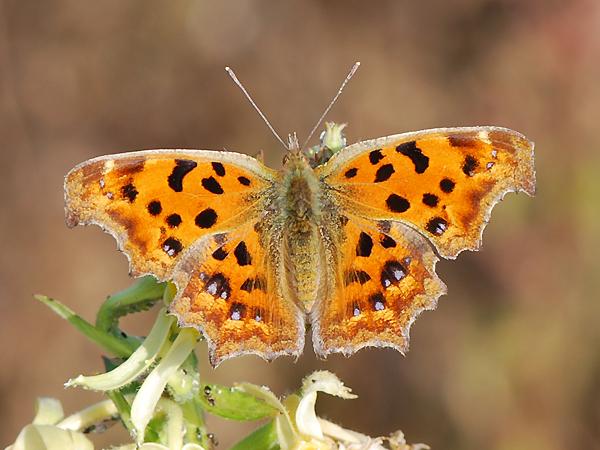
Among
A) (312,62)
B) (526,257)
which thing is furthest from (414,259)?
(312,62)

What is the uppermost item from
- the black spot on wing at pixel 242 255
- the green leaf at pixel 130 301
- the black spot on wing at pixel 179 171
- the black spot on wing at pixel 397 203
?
the black spot on wing at pixel 397 203

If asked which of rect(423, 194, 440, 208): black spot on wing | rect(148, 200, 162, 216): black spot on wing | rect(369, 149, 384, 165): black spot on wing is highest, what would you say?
rect(369, 149, 384, 165): black spot on wing

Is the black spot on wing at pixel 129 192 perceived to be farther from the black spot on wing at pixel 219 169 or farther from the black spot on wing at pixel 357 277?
the black spot on wing at pixel 357 277

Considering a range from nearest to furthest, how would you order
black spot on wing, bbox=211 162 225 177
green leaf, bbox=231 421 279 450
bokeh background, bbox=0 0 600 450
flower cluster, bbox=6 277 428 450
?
1. flower cluster, bbox=6 277 428 450
2. green leaf, bbox=231 421 279 450
3. black spot on wing, bbox=211 162 225 177
4. bokeh background, bbox=0 0 600 450

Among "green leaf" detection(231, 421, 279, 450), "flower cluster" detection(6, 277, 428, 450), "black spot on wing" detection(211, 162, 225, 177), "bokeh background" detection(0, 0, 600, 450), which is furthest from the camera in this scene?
"bokeh background" detection(0, 0, 600, 450)

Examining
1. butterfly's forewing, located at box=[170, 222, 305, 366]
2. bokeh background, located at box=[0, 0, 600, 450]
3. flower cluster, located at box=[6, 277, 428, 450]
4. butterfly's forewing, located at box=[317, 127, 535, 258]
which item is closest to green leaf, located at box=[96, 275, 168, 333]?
flower cluster, located at box=[6, 277, 428, 450]

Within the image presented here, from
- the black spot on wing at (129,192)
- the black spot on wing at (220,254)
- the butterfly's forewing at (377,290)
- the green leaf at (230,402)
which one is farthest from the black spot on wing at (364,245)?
the black spot on wing at (129,192)

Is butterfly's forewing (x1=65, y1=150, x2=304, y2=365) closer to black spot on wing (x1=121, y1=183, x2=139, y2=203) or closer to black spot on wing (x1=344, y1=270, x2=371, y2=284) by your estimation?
black spot on wing (x1=121, y1=183, x2=139, y2=203)
